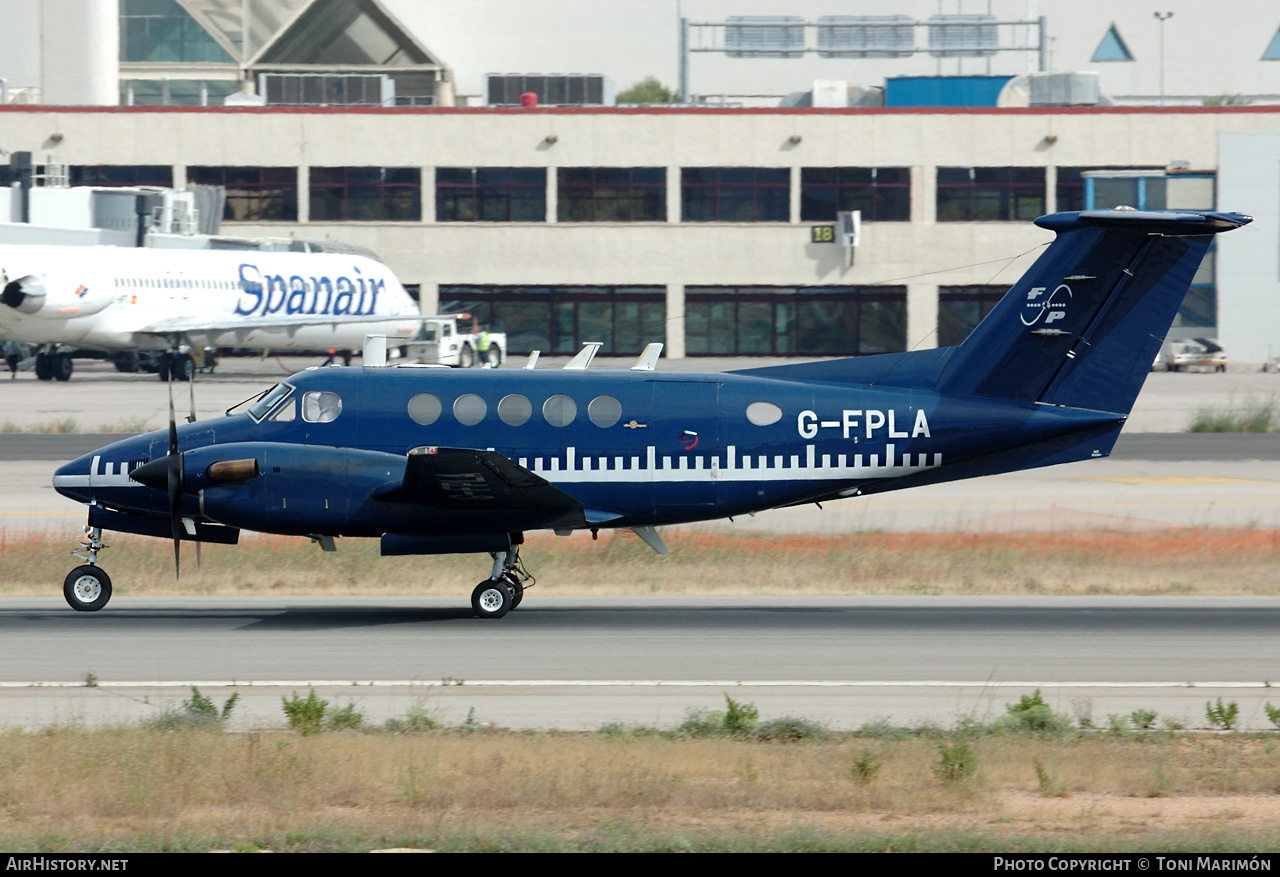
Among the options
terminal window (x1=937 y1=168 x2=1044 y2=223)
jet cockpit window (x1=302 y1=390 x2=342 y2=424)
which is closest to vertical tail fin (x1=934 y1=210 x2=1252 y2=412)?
jet cockpit window (x1=302 y1=390 x2=342 y2=424)

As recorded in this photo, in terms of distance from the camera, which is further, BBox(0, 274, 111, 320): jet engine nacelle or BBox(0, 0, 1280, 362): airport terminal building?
BBox(0, 0, 1280, 362): airport terminal building

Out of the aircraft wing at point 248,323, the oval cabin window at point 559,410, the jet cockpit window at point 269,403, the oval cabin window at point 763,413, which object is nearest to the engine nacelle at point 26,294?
the aircraft wing at point 248,323

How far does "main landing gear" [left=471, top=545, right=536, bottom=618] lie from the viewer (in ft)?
58.4

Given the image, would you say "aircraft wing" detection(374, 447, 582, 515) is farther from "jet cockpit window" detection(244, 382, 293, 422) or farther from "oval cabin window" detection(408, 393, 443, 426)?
"jet cockpit window" detection(244, 382, 293, 422)

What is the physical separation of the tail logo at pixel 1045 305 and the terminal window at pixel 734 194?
5246 centimetres

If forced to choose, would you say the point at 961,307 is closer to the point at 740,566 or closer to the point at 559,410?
the point at 740,566

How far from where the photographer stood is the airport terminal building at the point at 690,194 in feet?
226

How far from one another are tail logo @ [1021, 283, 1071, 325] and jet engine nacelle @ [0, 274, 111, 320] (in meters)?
40.5

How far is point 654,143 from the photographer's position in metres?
69.3

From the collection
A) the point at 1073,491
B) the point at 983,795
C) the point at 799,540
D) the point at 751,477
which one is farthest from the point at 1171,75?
the point at 983,795

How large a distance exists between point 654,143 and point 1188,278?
174 ft

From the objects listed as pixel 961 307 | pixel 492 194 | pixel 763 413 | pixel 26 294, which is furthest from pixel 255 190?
pixel 763 413

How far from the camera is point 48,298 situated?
5009 centimetres
